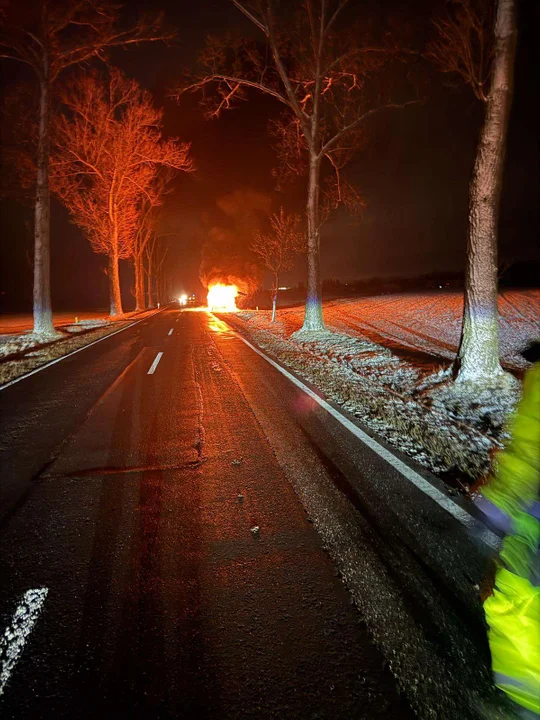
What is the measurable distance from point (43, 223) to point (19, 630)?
640 inches

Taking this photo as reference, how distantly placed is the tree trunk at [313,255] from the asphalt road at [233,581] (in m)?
10.3

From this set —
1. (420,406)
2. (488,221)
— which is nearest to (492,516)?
(420,406)

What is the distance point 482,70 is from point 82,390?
9.18 m

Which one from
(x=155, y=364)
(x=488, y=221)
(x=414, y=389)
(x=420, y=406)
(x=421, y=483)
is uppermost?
(x=488, y=221)

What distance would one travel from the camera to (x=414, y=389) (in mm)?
6809


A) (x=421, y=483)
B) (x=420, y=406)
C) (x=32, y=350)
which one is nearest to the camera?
(x=421, y=483)

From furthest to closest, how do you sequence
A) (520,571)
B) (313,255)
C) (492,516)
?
(313,255) → (492,516) → (520,571)

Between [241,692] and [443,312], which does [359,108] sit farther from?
[241,692]

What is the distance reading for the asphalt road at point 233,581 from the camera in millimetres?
1620

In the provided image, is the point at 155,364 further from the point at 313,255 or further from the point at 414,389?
the point at 313,255

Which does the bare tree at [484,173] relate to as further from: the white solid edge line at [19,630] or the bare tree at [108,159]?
the bare tree at [108,159]

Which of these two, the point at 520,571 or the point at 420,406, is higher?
the point at 520,571

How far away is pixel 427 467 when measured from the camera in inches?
147

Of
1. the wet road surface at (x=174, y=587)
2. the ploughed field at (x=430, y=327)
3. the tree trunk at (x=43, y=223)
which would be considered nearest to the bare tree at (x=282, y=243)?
the ploughed field at (x=430, y=327)
